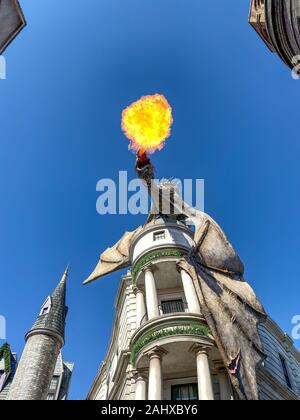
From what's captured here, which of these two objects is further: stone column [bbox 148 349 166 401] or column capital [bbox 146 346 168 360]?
column capital [bbox 146 346 168 360]

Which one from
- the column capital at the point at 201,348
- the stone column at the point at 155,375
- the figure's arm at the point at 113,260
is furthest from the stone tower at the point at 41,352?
the column capital at the point at 201,348

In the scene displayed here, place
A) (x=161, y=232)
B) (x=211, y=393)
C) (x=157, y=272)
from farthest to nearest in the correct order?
(x=161, y=232) → (x=157, y=272) → (x=211, y=393)

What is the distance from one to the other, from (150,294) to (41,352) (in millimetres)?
13059

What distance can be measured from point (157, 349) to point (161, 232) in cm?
850

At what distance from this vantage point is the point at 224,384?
48.9 feet

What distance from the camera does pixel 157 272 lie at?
20.1 meters

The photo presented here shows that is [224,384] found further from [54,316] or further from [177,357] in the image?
[54,316]

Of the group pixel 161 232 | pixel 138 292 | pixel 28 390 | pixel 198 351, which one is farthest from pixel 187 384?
pixel 28 390

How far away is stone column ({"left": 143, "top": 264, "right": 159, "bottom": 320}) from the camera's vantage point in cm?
1742

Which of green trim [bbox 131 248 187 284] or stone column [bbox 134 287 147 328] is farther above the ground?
green trim [bbox 131 248 187 284]

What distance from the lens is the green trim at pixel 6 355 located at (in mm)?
37569

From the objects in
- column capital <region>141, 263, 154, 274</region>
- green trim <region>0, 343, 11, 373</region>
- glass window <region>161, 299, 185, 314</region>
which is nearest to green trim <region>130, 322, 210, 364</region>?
glass window <region>161, 299, 185, 314</region>

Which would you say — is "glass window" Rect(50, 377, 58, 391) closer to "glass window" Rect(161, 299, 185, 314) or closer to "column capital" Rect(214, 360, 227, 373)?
"glass window" Rect(161, 299, 185, 314)

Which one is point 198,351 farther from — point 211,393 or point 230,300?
point 230,300
